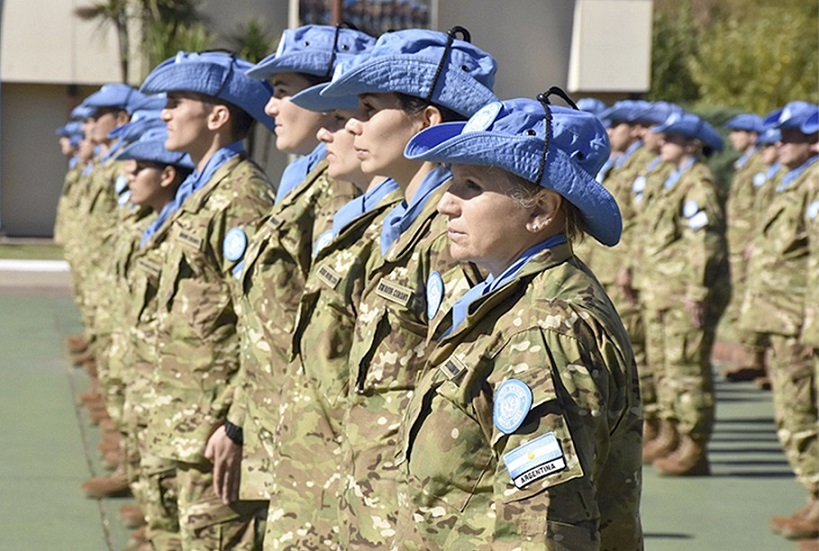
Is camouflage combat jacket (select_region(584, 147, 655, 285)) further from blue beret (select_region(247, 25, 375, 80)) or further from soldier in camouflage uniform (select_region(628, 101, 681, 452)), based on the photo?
blue beret (select_region(247, 25, 375, 80))

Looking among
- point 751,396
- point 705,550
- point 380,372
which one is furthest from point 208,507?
point 751,396

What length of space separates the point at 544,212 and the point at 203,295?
8.91 ft

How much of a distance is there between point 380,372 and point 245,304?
1.29m

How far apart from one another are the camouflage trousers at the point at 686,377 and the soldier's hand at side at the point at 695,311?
0.04 m

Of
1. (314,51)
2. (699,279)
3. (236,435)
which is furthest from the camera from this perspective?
(699,279)

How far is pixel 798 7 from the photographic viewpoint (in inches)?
1407

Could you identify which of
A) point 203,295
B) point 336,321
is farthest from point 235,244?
point 336,321

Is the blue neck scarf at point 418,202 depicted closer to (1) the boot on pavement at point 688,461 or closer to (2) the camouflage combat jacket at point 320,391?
(2) the camouflage combat jacket at point 320,391

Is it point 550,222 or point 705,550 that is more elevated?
point 550,222

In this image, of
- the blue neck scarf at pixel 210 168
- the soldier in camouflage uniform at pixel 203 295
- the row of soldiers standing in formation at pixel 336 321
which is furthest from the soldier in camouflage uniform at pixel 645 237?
the soldier in camouflage uniform at pixel 203 295

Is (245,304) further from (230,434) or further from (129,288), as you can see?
(129,288)

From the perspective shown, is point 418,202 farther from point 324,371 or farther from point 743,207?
point 743,207

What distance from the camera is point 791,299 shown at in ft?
29.9

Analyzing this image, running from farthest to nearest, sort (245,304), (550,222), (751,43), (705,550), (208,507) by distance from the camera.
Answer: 1. (751,43)
2. (705,550)
3. (208,507)
4. (245,304)
5. (550,222)
